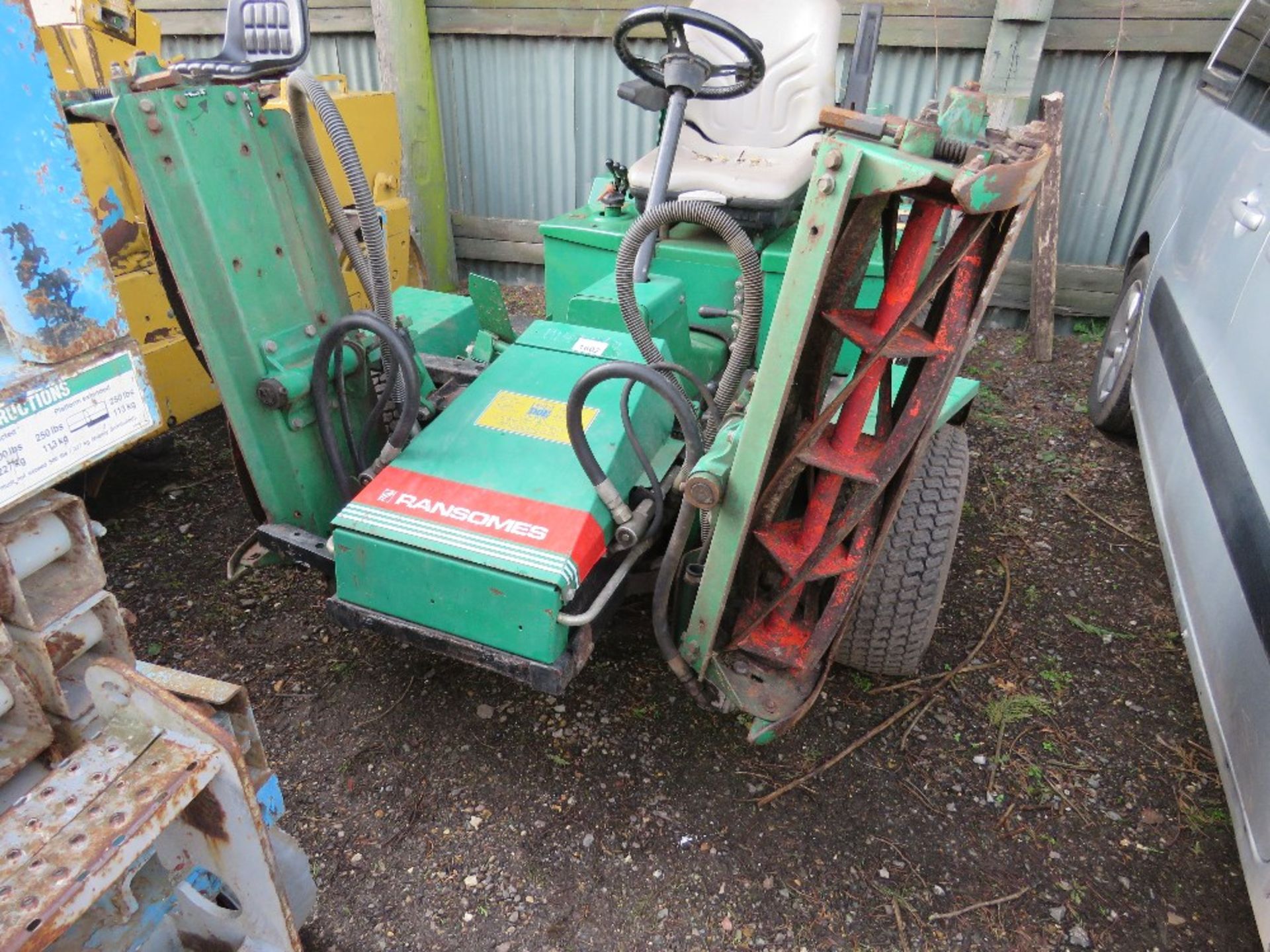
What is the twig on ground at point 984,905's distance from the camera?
176cm

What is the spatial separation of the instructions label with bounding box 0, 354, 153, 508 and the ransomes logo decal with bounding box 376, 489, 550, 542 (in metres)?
0.76

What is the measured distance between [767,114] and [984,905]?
268 cm

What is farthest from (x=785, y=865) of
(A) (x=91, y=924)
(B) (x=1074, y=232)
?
(B) (x=1074, y=232)

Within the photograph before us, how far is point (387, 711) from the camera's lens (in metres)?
2.17

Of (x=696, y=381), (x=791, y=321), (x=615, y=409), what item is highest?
(x=791, y=321)

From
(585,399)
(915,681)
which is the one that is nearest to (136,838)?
(585,399)

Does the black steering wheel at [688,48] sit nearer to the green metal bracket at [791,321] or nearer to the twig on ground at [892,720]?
the green metal bracket at [791,321]

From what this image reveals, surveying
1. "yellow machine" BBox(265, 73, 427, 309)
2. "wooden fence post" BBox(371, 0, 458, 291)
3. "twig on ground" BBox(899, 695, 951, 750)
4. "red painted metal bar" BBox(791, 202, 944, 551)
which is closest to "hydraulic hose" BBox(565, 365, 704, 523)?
"red painted metal bar" BBox(791, 202, 944, 551)

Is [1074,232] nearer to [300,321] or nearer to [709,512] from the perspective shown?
[709,512]

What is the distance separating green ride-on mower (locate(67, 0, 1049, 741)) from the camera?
1489 millimetres

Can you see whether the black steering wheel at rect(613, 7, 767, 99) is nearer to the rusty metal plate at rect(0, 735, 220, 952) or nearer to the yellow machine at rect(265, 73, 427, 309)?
the yellow machine at rect(265, 73, 427, 309)

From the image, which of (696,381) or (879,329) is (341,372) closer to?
(696,381)

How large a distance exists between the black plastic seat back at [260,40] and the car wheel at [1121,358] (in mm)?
2963

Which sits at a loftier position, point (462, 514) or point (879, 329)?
point (879, 329)
